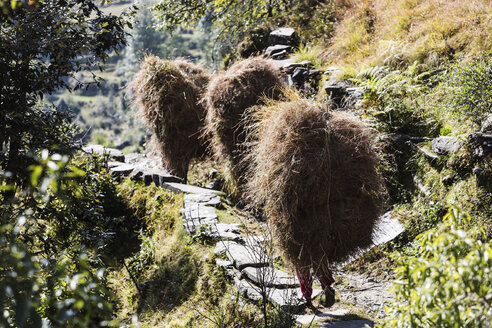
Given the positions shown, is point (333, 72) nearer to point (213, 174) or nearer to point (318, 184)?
point (213, 174)

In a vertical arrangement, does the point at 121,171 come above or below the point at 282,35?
below

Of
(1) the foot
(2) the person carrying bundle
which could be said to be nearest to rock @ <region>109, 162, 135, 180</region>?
(2) the person carrying bundle

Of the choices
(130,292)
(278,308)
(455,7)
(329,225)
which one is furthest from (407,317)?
(455,7)

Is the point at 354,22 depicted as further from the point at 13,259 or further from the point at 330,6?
the point at 13,259

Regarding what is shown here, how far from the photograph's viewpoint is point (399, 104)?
5797 millimetres

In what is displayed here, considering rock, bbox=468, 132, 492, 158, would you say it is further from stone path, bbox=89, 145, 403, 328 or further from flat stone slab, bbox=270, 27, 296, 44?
flat stone slab, bbox=270, 27, 296, 44

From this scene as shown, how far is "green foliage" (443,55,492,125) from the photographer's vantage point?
4.42 m

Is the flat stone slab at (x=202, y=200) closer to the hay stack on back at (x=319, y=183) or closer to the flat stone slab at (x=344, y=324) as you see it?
the hay stack on back at (x=319, y=183)

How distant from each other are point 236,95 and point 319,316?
3333 mm

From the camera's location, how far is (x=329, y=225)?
3625mm

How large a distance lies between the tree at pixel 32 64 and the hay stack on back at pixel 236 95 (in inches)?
85.4

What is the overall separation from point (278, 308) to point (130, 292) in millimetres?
2810

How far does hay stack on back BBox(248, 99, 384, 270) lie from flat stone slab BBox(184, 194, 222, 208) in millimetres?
2812

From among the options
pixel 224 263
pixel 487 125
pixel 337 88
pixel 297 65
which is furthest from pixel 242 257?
pixel 297 65
